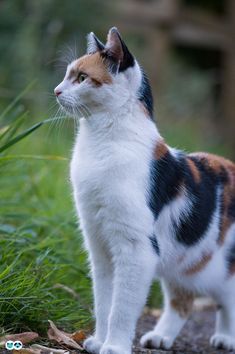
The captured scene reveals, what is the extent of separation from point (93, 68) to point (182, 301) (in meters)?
1.40

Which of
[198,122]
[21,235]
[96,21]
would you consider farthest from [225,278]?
[96,21]

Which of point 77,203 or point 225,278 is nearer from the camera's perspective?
point 77,203

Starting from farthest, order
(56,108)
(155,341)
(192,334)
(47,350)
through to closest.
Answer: (56,108) → (192,334) → (155,341) → (47,350)

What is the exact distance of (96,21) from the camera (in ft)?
31.4

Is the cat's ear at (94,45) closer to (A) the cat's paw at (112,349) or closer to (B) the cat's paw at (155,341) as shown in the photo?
(A) the cat's paw at (112,349)

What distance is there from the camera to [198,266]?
3574 mm

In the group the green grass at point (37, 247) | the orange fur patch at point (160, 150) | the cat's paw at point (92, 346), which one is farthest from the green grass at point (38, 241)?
the orange fur patch at point (160, 150)

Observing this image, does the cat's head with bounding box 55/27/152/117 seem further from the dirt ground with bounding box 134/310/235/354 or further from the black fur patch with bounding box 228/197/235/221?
the dirt ground with bounding box 134/310/235/354

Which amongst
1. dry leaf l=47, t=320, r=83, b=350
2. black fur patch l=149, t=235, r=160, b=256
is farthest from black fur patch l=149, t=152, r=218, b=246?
dry leaf l=47, t=320, r=83, b=350

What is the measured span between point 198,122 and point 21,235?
5879 millimetres

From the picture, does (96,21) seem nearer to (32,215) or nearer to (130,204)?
(32,215)

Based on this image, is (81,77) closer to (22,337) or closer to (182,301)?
(22,337)

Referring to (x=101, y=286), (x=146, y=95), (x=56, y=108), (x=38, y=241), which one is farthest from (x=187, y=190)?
(x=56, y=108)

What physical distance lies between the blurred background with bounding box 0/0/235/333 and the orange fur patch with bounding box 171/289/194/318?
0.48 m
